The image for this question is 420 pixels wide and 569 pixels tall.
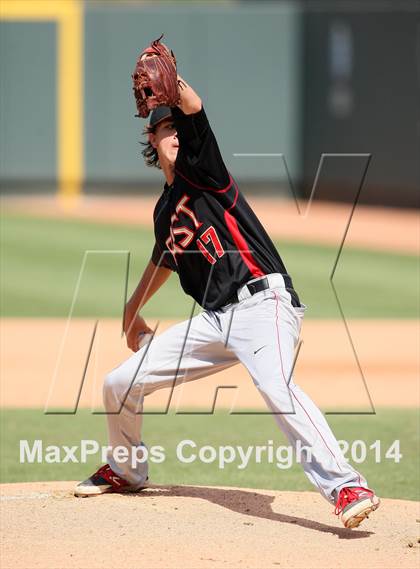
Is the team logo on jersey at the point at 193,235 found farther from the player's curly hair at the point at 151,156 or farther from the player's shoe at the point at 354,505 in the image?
the player's shoe at the point at 354,505

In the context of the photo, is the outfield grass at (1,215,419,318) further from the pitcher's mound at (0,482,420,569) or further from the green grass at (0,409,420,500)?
the pitcher's mound at (0,482,420,569)

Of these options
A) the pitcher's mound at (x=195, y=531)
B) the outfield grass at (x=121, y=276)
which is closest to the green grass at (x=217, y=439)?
the pitcher's mound at (x=195, y=531)

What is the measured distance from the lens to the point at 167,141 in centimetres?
535

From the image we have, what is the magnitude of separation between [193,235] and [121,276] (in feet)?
32.8

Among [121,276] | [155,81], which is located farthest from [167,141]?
[121,276]

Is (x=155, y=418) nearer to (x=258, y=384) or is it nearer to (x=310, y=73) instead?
(x=258, y=384)

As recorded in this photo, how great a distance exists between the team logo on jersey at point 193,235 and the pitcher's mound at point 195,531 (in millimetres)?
1160

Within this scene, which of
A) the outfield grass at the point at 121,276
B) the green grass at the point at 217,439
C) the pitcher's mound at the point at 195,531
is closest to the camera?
the pitcher's mound at the point at 195,531

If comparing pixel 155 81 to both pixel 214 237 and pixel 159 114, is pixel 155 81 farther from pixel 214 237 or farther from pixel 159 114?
pixel 214 237

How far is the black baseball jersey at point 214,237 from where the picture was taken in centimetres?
517

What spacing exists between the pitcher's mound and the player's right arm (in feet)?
2.53

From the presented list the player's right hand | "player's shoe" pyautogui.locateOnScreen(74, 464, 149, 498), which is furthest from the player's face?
"player's shoe" pyautogui.locateOnScreen(74, 464, 149, 498)

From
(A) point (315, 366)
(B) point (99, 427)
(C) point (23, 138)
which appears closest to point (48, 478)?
(B) point (99, 427)

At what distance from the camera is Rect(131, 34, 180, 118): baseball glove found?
4.79 m
